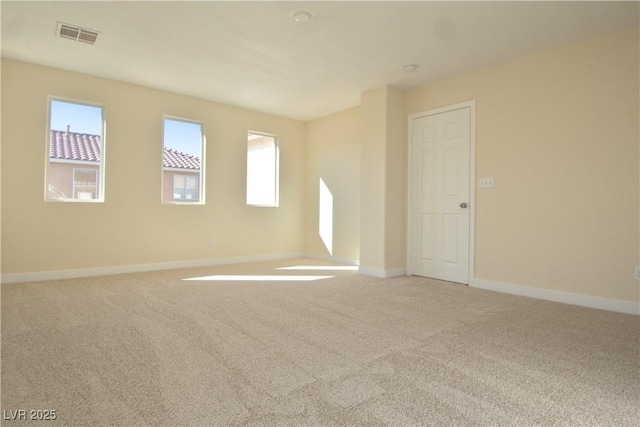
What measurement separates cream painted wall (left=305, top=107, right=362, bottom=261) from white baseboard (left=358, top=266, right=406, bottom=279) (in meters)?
0.79

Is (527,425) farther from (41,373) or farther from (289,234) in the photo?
(289,234)

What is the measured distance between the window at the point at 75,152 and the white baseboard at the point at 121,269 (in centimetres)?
92

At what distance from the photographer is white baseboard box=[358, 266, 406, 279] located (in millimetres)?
A: 4688

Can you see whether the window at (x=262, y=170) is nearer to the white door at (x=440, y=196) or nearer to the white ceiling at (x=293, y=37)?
the white ceiling at (x=293, y=37)

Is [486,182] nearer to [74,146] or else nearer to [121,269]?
[121,269]

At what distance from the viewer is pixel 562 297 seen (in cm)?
348

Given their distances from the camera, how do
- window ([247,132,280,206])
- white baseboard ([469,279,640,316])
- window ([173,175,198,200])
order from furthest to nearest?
window ([247,132,280,206]) → window ([173,175,198,200]) → white baseboard ([469,279,640,316])

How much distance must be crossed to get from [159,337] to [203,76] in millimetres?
3401

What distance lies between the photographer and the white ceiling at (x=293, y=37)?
116 inches

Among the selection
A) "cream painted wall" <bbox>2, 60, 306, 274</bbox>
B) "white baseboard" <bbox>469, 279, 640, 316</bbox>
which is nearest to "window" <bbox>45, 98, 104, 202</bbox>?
"cream painted wall" <bbox>2, 60, 306, 274</bbox>

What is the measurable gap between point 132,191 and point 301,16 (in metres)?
3.35

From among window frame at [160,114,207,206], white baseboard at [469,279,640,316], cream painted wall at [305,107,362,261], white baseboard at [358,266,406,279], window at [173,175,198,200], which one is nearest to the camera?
white baseboard at [469,279,640,316]

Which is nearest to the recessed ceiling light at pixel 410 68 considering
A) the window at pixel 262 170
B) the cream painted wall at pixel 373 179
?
the cream painted wall at pixel 373 179

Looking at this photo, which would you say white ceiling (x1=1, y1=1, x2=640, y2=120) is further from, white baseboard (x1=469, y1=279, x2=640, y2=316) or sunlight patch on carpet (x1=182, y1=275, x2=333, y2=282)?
sunlight patch on carpet (x1=182, y1=275, x2=333, y2=282)
